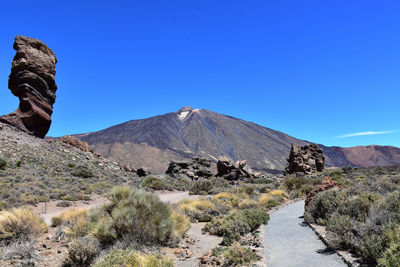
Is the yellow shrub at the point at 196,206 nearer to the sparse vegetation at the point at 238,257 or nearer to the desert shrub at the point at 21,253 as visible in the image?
the sparse vegetation at the point at 238,257

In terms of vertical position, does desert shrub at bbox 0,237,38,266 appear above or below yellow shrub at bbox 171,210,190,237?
below

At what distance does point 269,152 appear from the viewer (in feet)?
532

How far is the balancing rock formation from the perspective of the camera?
31734 millimetres

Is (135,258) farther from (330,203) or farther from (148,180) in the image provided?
(148,180)

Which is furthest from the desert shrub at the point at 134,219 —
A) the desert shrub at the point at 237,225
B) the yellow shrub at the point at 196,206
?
the yellow shrub at the point at 196,206

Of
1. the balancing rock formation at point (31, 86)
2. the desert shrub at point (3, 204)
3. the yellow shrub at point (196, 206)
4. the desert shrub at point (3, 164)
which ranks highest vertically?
the balancing rock formation at point (31, 86)

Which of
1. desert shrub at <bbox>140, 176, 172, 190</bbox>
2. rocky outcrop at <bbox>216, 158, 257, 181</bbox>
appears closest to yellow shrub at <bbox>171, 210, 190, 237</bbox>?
desert shrub at <bbox>140, 176, 172, 190</bbox>

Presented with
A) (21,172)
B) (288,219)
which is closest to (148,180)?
(21,172)

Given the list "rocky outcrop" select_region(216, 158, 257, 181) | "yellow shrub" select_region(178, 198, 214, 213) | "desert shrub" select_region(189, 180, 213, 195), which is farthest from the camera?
"rocky outcrop" select_region(216, 158, 257, 181)

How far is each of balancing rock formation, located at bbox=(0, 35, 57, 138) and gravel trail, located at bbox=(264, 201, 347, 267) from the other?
34.1 meters

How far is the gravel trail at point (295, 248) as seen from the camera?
5421 millimetres

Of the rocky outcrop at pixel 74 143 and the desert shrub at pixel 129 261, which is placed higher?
the rocky outcrop at pixel 74 143

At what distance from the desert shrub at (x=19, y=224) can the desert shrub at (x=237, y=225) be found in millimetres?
5310

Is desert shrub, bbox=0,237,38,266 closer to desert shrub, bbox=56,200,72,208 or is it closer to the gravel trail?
the gravel trail
